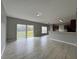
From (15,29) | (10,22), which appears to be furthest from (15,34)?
(10,22)

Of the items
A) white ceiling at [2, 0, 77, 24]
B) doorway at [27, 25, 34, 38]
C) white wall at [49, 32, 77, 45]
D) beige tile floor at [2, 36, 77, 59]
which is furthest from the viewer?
doorway at [27, 25, 34, 38]

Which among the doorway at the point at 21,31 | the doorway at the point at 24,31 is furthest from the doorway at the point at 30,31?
the doorway at the point at 21,31

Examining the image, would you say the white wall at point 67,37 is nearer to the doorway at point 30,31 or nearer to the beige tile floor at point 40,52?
the beige tile floor at point 40,52

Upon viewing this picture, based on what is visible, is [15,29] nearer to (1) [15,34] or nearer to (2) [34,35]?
(1) [15,34]

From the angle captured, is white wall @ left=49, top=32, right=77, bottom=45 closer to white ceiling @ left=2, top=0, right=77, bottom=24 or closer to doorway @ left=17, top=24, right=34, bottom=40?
white ceiling @ left=2, top=0, right=77, bottom=24

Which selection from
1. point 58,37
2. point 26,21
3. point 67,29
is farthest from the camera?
point 67,29

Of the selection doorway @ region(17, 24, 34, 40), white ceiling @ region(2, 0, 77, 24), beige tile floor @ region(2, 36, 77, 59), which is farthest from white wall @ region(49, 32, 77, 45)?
doorway @ region(17, 24, 34, 40)

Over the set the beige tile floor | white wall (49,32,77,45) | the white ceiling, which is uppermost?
the white ceiling

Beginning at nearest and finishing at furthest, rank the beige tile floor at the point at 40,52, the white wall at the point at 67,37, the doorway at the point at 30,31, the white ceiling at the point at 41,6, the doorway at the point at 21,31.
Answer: the beige tile floor at the point at 40,52 < the white ceiling at the point at 41,6 < the white wall at the point at 67,37 < the doorway at the point at 21,31 < the doorway at the point at 30,31

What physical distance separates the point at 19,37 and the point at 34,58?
353 inches

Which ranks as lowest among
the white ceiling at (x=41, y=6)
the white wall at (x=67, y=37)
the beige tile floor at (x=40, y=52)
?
the beige tile floor at (x=40, y=52)

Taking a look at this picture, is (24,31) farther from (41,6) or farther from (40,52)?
(40,52)

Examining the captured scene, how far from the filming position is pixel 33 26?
16547mm

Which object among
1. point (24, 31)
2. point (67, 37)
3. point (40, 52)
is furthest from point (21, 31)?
point (40, 52)
